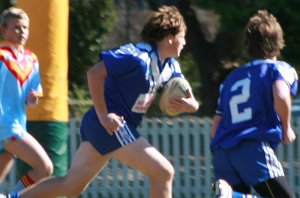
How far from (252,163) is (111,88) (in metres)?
1.29

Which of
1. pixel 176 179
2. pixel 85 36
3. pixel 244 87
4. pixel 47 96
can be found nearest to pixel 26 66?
pixel 47 96

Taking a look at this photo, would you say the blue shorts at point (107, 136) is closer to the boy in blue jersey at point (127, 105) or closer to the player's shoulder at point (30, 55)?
the boy in blue jersey at point (127, 105)

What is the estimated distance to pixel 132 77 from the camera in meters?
7.23

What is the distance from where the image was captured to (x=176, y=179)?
11.6m

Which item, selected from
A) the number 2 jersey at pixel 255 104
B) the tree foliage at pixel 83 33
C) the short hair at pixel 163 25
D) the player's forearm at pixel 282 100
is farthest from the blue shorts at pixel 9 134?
the tree foliage at pixel 83 33

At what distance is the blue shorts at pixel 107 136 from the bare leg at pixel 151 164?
0.16 ft

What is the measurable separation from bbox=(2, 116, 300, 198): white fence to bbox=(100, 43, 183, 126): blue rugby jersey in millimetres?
4057

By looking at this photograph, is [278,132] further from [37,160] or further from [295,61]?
[295,61]

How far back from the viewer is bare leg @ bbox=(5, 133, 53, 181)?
771 cm

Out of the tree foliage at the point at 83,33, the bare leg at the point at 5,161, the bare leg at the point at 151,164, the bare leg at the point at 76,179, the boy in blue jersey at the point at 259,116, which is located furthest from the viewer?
the tree foliage at the point at 83,33

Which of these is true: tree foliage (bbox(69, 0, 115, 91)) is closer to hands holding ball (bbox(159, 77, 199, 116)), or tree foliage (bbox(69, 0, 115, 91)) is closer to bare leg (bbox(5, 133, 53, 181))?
bare leg (bbox(5, 133, 53, 181))

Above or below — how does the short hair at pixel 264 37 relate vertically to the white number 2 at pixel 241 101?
above

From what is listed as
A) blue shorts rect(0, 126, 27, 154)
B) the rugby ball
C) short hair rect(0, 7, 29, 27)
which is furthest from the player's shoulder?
the rugby ball

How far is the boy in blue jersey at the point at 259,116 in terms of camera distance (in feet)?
21.9
